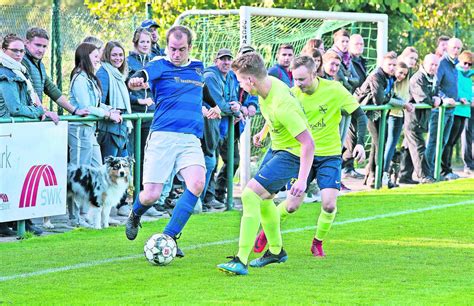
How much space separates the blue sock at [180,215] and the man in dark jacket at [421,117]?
26.9 feet

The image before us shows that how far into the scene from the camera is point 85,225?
1246cm

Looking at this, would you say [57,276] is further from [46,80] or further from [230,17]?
[230,17]

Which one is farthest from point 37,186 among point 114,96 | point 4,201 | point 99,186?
point 114,96

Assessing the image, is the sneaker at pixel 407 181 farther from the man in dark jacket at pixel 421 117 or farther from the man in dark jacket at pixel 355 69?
the man in dark jacket at pixel 355 69

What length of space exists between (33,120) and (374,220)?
407 cm

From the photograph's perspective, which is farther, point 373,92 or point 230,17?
point 230,17

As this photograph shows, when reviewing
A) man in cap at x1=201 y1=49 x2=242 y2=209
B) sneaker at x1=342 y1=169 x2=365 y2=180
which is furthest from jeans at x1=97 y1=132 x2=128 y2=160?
sneaker at x1=342 y1=169 x2=365 y2=180

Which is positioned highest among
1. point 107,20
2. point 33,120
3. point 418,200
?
point 107,20

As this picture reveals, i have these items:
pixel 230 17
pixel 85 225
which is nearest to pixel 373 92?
pixel 230 17

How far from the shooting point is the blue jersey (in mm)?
10164

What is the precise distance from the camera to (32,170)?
11.7 m

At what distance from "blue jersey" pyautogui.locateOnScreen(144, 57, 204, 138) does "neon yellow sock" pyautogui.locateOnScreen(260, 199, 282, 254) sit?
101cm

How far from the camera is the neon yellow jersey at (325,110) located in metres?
10.5

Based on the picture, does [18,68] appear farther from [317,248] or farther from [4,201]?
[317,248]
